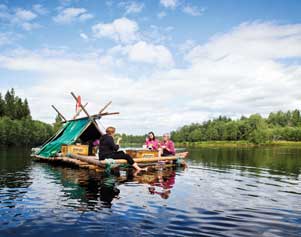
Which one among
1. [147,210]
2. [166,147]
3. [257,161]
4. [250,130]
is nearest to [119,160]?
[166,147]

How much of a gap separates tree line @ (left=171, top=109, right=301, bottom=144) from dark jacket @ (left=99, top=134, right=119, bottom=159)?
374 feet

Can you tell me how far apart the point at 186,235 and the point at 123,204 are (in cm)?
321

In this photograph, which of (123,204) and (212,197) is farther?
(212,197)

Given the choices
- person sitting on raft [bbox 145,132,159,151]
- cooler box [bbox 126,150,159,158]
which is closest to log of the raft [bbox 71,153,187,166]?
cooler box [bbox 126,150,159,158]

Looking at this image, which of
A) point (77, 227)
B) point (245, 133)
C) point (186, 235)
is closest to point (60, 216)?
point (77, 227)

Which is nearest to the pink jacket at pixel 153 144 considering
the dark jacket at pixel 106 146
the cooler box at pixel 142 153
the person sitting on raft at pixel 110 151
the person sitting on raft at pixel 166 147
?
the person sitting on raft at pixel 166 147

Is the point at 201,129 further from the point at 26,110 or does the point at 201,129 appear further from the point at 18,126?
the point at 18,126

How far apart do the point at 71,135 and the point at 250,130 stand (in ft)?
402

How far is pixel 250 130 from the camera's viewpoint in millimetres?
136375

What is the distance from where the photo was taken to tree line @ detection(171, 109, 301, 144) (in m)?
130

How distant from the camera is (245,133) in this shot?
13962 cm

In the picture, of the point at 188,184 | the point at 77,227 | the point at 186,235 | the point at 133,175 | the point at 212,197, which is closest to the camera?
the point at 186,235

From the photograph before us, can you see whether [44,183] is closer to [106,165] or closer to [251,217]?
[106,165]

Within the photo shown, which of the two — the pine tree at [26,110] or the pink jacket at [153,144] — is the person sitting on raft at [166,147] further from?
the pine tree at [26,110]
